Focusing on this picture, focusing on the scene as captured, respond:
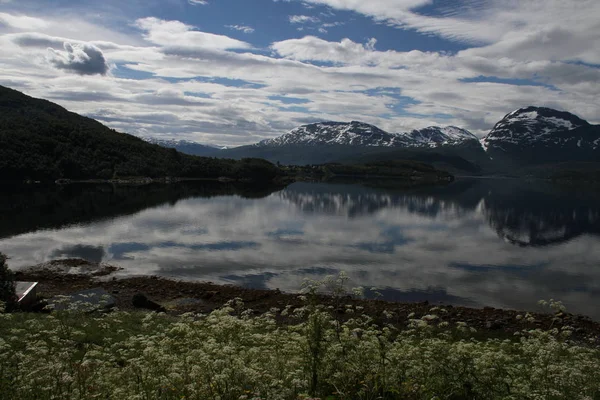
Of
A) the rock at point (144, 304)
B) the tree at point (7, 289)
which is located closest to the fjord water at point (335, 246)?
the rock at point (144, 304)

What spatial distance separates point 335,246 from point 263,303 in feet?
87.7

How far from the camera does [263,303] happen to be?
114 feet

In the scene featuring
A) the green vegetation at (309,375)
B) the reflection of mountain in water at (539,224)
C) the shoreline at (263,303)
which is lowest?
the shoreline at (263,303)

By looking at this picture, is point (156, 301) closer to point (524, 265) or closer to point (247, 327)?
point (247, 327)

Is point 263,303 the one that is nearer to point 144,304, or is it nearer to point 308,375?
point 144,304

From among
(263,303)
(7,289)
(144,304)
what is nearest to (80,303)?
(7,289)

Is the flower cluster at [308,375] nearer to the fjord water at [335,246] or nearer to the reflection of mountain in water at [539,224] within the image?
the fjord water at [335,246]

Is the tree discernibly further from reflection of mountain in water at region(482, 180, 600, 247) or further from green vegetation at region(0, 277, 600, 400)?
reflection of mountain in water at region(482, 180, 600, 247)

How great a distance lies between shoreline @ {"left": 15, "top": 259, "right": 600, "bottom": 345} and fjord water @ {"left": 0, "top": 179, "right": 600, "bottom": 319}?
3.01 meters

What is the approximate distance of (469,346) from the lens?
11227mm

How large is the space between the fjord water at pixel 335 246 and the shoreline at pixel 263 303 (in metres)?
3.01

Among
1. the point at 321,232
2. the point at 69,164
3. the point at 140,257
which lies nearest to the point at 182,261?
the point at 140,257

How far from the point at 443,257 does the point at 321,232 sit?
23451 mm

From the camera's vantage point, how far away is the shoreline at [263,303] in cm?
3067
